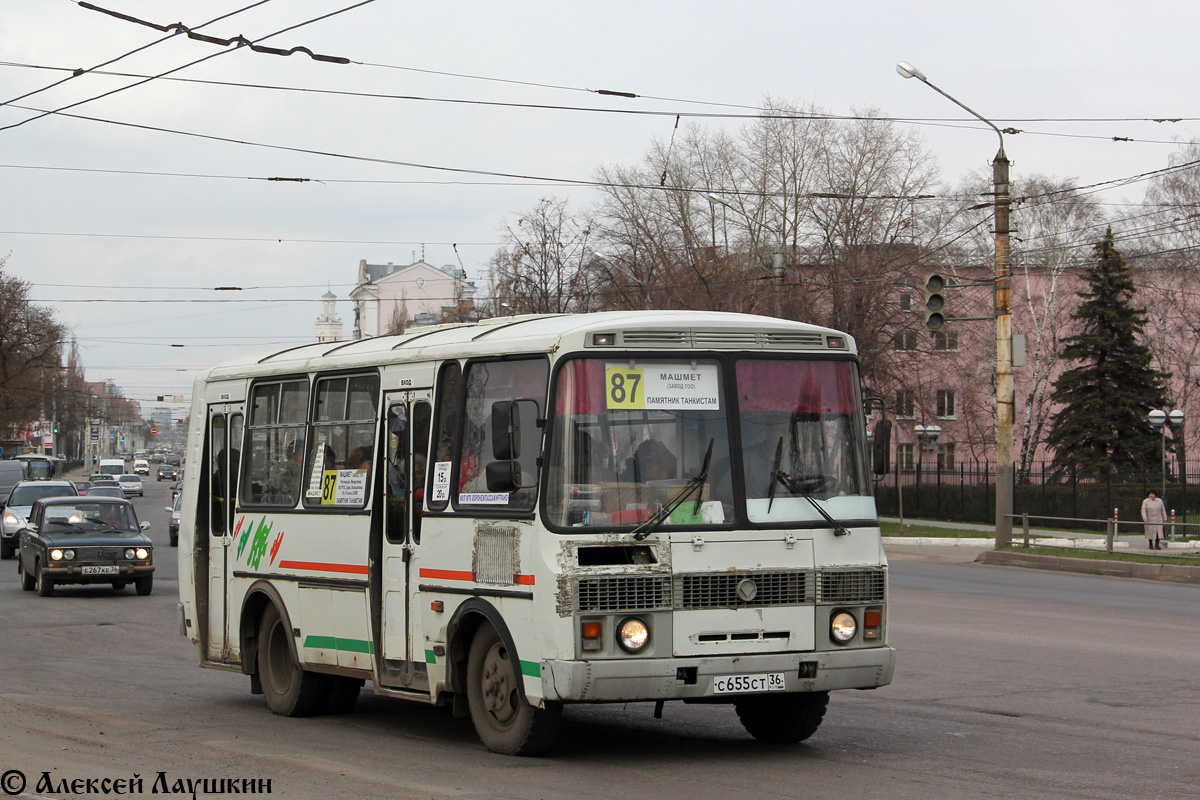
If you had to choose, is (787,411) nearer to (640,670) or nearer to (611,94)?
(640,670)

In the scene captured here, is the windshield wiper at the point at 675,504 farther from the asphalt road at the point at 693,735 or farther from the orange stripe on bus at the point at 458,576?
the asphalt road at the point at 693,735

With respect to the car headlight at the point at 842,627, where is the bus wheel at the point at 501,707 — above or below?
below

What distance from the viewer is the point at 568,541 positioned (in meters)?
8.24

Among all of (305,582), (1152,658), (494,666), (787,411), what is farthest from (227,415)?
(1152,658)

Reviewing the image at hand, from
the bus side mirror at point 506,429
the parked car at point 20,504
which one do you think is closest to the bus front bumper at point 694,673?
the bus side mirror at point 506,429

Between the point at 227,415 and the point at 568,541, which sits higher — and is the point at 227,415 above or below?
above

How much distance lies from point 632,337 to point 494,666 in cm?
216

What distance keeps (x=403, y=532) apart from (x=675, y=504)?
224 centimetres

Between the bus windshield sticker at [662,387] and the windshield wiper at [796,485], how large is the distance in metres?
0.50

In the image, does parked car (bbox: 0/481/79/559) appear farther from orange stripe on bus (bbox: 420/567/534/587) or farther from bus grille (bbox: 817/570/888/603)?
bus grille (bbox: 817/570/888/603)

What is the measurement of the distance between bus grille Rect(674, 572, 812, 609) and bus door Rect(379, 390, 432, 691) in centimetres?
208

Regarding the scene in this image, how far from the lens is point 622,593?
824cm

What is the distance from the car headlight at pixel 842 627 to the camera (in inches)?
342

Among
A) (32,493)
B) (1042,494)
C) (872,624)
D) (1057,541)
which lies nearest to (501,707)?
(872,624)
